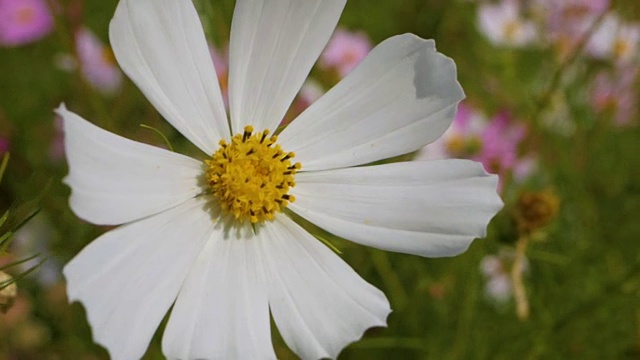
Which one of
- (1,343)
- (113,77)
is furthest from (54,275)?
(113,77)

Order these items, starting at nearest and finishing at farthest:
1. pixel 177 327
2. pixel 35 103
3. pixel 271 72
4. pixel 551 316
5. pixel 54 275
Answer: pixel 177 327
pixel 271 72
pixel 551 316
pixel 54 275
pixel 35 103

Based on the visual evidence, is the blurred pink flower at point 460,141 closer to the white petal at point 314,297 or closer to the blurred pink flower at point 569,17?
the blurred pink flower at point 569,17

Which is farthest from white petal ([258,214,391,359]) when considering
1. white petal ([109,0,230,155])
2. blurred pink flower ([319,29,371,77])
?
blurred pink flower ([319,29,371,77])

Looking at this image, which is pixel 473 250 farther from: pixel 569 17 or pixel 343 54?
pixel 569 17

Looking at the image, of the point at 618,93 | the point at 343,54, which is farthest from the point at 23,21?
the point at 618,93

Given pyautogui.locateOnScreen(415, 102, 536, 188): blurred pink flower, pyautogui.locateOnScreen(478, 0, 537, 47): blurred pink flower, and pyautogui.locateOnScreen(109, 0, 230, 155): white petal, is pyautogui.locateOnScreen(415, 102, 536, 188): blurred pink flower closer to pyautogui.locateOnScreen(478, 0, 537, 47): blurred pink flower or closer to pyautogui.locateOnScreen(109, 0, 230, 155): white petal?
pyautogui.locateOnScreen(478, 0, 537, 47): blurred pink flower

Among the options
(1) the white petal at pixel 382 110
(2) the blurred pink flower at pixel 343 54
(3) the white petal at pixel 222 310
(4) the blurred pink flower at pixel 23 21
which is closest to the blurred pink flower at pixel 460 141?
(2) the blurred pink flower at pixel 343 54

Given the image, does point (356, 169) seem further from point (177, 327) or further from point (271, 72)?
point (177, 327)
